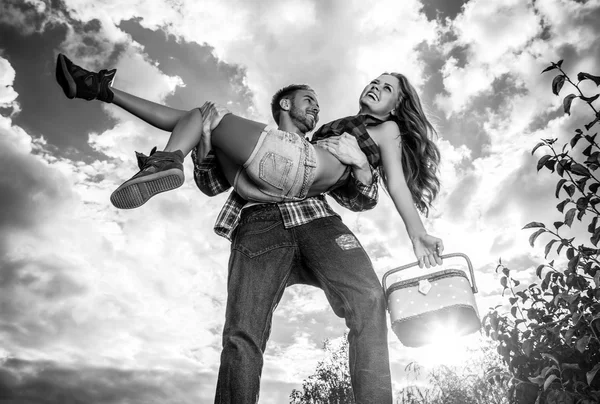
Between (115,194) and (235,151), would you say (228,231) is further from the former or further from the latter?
(115,194)

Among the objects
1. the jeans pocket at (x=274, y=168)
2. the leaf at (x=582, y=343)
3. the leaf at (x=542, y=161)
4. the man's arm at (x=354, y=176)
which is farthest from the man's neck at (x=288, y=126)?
the leaf at (x=582, y=343)

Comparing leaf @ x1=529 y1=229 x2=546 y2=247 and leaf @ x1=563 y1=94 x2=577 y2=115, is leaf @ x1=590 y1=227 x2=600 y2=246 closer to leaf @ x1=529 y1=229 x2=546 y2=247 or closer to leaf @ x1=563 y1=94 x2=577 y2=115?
leaf @ x1=529 y1=229 x2=546 y2=247

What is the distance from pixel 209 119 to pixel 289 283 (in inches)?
39.7

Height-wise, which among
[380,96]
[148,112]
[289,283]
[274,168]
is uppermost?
[380,96]

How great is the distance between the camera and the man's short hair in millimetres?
3258

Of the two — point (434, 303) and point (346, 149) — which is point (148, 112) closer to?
point (346, 149)

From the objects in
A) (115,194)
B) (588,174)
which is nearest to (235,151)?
(115,194)

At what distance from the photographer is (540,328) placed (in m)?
3.60

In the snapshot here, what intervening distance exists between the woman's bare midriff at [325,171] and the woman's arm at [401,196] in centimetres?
32

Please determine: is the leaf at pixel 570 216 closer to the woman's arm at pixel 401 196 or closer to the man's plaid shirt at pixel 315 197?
the woman's arm at pixel 401 196

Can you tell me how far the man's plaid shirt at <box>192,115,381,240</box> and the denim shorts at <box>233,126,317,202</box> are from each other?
10 cm

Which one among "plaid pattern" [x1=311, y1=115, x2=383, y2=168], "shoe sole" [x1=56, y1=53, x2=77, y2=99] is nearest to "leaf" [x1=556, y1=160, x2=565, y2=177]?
"plaid pattern" [x1=311, y1=115, x2=383, y2=168]

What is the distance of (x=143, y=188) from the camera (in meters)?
2.03

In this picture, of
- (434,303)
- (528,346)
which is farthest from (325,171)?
(528,346)
